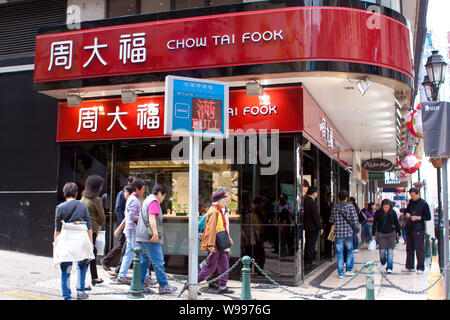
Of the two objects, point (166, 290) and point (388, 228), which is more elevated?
point (388, 228)

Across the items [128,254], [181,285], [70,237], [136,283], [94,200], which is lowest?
[181,285]

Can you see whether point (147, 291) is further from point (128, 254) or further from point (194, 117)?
point (194, 117)

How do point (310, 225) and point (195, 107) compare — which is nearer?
point (195, 107)

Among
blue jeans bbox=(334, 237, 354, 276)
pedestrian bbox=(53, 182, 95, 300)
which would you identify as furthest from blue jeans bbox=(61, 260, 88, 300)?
blue jeans bbox=(334, 237, 354, 276)

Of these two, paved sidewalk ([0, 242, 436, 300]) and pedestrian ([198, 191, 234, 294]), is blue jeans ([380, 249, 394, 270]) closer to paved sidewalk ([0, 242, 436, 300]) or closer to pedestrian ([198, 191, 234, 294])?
paved sidewalk ([0, 242, 436, 300])

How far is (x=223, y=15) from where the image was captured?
9.09 meters

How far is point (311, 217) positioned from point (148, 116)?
4437mm

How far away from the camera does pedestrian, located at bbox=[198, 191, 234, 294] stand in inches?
306

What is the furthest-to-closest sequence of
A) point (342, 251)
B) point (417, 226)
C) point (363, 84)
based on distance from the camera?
point (417, 226) → point (342, 251) → point (363, 84)

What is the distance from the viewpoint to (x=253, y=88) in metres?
9.03

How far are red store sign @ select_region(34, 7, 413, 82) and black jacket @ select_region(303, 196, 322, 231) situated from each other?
11.6ft

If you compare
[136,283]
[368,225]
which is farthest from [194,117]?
[368,225]

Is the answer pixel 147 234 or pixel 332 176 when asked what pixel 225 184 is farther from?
pixel 332 176
